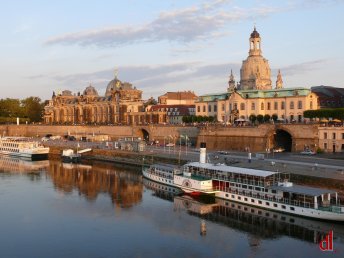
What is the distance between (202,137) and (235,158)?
55.8 feet

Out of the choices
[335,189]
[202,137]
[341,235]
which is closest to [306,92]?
[202,137]

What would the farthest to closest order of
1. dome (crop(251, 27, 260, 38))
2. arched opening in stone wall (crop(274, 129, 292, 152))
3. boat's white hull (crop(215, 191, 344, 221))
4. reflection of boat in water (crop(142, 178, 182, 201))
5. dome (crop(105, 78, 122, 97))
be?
dome (crop(105, 78, 122, 97)) < dome (crop(251, 27, 260, 38)) < arched opening in stone wall (crop(274, 129, 292, 152)) < reflection of boat in water (crop(142, 178, 182, 201)) < boat's white hull (crop(215, 191, 344, 221))

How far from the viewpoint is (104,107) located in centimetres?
12506

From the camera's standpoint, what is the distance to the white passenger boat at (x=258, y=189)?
33188 mm

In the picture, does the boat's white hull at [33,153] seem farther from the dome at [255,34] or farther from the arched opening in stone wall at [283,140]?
the dome at [255,34]

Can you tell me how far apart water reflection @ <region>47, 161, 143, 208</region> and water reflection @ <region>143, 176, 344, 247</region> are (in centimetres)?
434

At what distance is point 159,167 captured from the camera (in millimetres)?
50875

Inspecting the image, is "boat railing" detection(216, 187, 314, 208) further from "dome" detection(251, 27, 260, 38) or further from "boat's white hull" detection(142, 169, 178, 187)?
"dome" detection(251, 27, 260, 38)

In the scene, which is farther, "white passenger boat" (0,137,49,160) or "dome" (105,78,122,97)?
"dome" (105,78,122,97)

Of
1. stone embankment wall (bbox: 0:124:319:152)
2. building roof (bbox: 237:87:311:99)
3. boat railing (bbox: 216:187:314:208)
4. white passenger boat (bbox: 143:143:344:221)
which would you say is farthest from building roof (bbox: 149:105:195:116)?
boat railing (bbox: 216:187:314:208)

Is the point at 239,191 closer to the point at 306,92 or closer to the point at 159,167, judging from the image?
the point at 159,167

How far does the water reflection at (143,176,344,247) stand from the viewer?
30.4 meters

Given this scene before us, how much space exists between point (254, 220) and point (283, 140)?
32.3 meters
